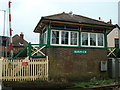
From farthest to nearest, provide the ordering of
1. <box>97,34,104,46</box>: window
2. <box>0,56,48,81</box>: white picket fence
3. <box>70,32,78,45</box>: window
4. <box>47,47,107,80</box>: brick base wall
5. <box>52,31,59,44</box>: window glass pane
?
<box>97,34,104,46</box>: window
<box>70,32,78,45</box>: window
<box>52,31,59,44</box>: window glass pane
<box>47,47,107,80</box>: brick base wall
<box>0,56,48,81</box>: white picket fence

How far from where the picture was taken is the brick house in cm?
1068

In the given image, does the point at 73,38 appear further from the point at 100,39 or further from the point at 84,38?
the point at 100,39

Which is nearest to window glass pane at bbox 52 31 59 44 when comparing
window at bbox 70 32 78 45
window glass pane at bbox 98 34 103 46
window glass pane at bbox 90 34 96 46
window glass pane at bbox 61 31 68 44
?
window glass pane at bbox 61 31 68 44

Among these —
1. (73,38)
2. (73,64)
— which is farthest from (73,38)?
(73,64)

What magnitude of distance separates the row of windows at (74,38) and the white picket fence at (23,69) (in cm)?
192

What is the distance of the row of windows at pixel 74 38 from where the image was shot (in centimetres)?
1120

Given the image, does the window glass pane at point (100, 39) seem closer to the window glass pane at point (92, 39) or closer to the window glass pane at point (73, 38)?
the window glass pane at point (92, 39)

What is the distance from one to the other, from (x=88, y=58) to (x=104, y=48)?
1.86 metres

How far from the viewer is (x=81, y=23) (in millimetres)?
11172

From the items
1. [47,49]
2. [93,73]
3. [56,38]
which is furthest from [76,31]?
[93,73]

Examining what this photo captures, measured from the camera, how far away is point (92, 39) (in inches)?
480

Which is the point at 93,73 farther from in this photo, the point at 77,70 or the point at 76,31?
the point at 76,31

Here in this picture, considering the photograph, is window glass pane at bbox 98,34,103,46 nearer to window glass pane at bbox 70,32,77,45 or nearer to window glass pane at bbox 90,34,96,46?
window glass pane at bbox 90,34,96,46

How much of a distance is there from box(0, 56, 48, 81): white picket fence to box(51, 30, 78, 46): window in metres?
1.74
